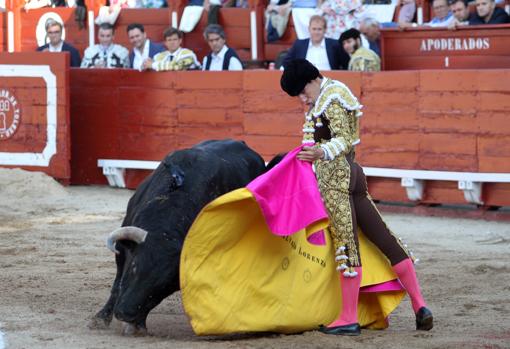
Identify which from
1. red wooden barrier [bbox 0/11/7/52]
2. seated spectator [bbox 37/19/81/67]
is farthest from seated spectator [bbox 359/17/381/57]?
red wooden barrier [bbox 0/11/7/52]

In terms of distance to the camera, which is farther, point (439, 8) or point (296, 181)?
point (439, 8)

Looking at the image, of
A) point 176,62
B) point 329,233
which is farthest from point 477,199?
point 329,233

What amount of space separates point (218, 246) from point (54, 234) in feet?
10.8

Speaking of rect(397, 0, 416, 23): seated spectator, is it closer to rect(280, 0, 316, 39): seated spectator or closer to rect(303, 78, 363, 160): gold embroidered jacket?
rect(280, 0, 316, 39): seated spectator

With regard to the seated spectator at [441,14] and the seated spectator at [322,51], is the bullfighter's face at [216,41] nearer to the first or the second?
the seated spectator at [322,51]

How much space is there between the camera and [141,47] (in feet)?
32.7

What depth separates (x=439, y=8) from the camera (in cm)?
889

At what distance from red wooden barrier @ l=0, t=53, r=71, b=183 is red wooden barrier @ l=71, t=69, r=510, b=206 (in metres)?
0.35

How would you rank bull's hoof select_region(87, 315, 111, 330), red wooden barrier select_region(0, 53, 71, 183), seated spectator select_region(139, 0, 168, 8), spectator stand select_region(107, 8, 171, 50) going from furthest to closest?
1. seated spectator select_region(139, 0, 168, 8)
2. spectator stand select_region(107, 8, 171, 50)
3. red wooden barrier select_region(0, 53, 71, 183)
4. bull's hoof select_region(87, 315, 111, 330)

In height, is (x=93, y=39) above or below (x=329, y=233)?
above

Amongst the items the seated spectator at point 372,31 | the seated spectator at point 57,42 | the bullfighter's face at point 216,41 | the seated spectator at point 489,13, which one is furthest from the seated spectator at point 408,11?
the seated spectator at point 57,42

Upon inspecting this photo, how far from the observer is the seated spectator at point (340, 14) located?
9.15 m

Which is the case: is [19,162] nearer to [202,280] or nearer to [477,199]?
→ [477,199]

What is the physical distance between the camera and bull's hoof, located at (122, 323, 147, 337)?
4.32 m
